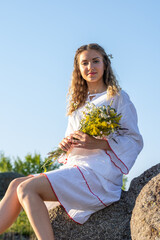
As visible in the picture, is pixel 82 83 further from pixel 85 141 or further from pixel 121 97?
pixel 85 141

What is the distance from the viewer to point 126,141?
14.2 ft

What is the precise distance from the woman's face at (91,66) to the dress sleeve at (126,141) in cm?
41

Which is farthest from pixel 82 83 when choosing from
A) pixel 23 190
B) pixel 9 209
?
pixel 9 209

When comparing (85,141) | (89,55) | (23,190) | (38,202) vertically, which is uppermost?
(89,55)

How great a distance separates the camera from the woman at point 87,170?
12.5ft

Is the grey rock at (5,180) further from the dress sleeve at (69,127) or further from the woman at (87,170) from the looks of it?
the woman at (87,170)

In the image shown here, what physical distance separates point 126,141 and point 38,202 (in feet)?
4.01

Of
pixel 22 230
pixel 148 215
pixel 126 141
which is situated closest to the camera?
pixel 148 215

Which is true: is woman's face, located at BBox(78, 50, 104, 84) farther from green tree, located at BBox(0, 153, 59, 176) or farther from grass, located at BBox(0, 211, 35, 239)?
green tree, located at BBox(0, 153, 59, 176)

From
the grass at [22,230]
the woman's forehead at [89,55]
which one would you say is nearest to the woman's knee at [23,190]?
the woman's forehead at [89,55]

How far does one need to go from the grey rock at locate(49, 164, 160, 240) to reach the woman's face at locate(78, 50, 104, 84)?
4.20 feet

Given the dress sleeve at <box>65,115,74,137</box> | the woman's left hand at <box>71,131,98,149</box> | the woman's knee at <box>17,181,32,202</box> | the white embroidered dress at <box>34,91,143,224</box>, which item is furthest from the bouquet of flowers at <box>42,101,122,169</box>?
the woman's knee at <box>17,181,32,202</box>

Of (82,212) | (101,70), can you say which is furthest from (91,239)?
(101,70)

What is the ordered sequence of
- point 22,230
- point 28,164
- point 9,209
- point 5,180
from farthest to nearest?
1. point 28,164
2. point 5,180
3. point 22,230
4. point 9,209
